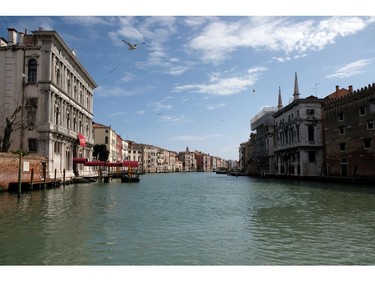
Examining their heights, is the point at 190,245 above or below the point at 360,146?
below

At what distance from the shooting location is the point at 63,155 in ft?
114

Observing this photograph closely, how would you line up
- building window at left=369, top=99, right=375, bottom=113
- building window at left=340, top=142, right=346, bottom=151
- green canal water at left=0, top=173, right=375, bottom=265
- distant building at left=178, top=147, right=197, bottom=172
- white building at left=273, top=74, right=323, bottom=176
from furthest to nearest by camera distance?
1. distant building at left=178, top=147, right=197, bottom=172
2. white building at left=273, top=74, right=323, bottom=176
3. building window at left=340, top=142, right=346, bottom=151
4. building window at left=369, top=99, right=375, bottom=113
5. green canal water at left=0, top=173, right=375, bottom=265

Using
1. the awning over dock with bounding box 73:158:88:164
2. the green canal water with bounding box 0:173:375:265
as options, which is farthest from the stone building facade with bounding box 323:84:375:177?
the awning over dock with bounding box 73:158:88:164

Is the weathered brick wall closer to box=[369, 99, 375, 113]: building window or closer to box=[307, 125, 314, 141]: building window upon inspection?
box=[369, 99, 375, 113]: building window

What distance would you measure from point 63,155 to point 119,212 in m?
22.9

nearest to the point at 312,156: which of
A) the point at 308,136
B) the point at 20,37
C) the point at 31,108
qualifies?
the point at 308,136

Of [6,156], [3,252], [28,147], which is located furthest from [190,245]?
[28,147]

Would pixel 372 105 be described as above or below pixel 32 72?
below

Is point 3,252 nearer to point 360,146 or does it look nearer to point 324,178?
point 360,146

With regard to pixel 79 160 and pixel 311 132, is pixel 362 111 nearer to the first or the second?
pixel 311 132

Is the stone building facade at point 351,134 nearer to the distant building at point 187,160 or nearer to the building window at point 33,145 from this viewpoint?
the building window at point 33,145

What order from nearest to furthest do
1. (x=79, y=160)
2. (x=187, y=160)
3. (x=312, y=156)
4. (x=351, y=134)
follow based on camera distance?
(x=351, y=134) → (x=79, y=160) → (x=312, y=156) → (x=187, y=160)

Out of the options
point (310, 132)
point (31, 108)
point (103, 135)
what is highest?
point (103, 135)

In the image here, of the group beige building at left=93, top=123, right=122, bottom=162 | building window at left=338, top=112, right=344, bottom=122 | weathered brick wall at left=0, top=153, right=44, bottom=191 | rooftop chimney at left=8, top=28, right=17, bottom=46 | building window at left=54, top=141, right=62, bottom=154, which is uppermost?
rooftop chimney at left=8, top=28, right=17, bottom=46
